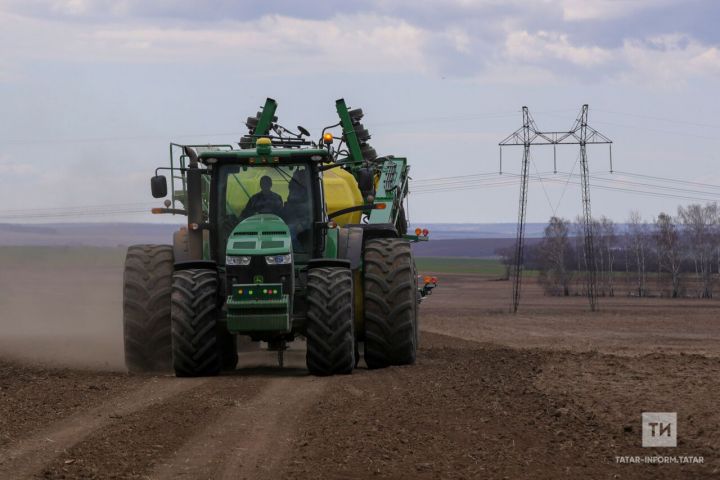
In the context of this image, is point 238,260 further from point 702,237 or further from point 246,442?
point 702,237

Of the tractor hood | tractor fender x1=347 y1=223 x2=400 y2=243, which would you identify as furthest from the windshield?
tractor fender x1=347 y1=223 x2=400 y2=243

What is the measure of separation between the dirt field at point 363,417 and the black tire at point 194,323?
0.34 m

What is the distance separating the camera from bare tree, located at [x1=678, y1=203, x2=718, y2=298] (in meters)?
74.8

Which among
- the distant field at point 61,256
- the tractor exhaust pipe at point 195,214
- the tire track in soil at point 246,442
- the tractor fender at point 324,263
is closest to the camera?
the tire track in soil at point 246,442

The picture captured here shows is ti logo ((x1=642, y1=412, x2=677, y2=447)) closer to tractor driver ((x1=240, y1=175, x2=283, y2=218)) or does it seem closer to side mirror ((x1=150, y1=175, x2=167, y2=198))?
tractor driver ((x1=240, y1=175, x2=283, y2=218))

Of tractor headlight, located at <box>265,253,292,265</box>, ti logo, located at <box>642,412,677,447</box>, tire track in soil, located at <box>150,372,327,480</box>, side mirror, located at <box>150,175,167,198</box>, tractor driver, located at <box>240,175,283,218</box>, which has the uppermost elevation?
side mirror, located at <box>150,175,167,198</box>

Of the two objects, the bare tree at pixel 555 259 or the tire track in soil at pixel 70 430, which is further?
the bare tree at pixel 555 259

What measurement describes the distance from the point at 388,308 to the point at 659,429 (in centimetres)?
561

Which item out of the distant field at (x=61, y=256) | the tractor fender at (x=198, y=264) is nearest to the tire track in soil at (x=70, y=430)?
the tractor fender at (x=198, y=264)

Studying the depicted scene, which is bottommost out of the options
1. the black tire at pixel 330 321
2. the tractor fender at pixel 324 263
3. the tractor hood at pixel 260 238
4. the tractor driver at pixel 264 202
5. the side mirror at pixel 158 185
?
the black tire at pixel 330 321

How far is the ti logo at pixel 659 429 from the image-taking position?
973 cm

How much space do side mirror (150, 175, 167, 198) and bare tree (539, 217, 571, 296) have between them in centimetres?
6569

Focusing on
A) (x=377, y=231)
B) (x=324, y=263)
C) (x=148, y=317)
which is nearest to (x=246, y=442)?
(x=324, y=263)

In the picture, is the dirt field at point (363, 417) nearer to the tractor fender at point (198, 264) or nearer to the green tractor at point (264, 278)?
the green tractor at point (264, 278)
